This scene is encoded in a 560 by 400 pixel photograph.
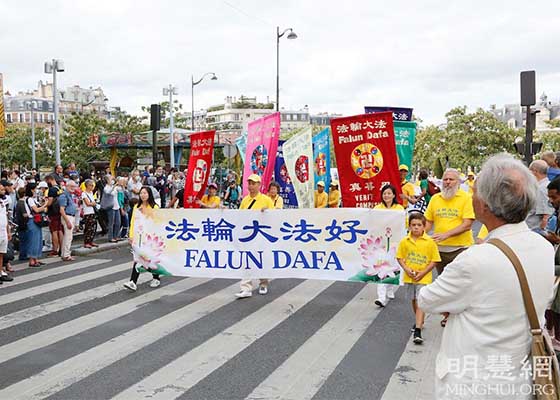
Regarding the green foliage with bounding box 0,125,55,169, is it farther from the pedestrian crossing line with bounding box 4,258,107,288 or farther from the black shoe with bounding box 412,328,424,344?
the black shoe with bounding box 412,328,424,344

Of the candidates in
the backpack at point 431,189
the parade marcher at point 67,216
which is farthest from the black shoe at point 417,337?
the backpack at point 431,189

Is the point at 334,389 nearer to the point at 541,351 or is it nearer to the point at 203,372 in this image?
the point at 203,372

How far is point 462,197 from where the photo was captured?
6371mm

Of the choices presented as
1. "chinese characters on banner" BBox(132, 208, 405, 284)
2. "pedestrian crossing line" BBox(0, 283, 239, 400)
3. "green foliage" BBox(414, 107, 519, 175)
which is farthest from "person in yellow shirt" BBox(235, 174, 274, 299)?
"green foliage" BBox(414, 107, 519, 175)

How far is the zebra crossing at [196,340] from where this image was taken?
15.7 feet

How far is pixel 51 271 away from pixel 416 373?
7417mm

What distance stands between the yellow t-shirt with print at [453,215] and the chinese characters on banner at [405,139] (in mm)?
5925

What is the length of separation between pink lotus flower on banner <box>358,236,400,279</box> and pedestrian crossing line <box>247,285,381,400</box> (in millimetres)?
518

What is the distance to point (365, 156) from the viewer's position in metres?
7.71

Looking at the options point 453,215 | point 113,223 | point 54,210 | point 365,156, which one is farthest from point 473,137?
point 453,215

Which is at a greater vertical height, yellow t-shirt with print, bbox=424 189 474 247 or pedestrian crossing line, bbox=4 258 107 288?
yellow t-shirt with print, bbox=424 189 474 247

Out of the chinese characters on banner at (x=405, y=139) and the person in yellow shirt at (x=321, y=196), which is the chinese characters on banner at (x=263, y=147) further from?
the chinese characters on banner at (x=405, y=139)

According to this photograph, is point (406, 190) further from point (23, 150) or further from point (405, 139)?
point (23, 150)

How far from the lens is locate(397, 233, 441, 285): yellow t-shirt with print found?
19.6ft
